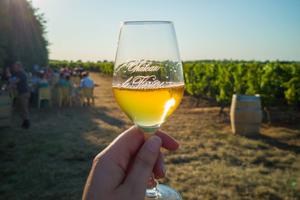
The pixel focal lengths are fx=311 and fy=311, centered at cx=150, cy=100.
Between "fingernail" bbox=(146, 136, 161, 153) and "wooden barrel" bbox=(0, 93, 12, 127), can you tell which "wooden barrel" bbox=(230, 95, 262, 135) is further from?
"fingernail" bbox=(146, 136, 161, 153)

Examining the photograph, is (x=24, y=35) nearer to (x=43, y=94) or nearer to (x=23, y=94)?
(x=43, y=94)

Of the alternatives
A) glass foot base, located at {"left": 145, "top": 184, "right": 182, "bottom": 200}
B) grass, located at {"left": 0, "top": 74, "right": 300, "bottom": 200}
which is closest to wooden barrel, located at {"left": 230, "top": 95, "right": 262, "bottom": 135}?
grass, located at {"left": 0, "top": 74, "right": 300, "bottom": 200}

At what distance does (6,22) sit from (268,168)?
14.8 metres

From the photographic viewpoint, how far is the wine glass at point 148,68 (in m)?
1.47

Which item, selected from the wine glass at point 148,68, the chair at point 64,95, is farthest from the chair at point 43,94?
the wine glass at point 148,68

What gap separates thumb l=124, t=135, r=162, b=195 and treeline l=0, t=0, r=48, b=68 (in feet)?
53.7

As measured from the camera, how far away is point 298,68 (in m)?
11.4

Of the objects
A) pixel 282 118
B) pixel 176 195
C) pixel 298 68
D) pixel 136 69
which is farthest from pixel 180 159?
pixel 298 68

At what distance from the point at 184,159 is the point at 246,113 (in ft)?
9.47

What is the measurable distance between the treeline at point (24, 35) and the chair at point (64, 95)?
4750 millimetres

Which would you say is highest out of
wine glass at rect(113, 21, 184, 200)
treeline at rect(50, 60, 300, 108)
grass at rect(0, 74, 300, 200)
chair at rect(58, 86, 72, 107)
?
wine glass at rect(113, 21, 184, 200)

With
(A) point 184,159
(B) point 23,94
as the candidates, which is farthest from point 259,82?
(B) point 23,94

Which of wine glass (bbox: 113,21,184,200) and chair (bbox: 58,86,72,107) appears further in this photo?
chair (bbox: 58,86,72,107)

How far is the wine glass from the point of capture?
147cm
